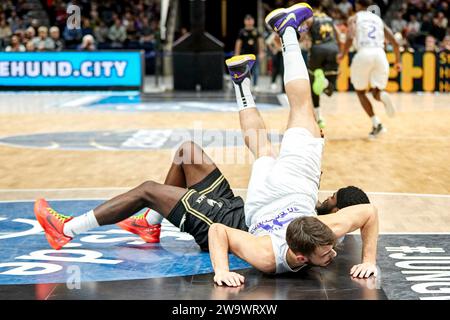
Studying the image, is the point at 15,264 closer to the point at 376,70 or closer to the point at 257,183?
the point at 257,183

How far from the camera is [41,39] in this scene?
66.5 ft

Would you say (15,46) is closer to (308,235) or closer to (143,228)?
(143,228)

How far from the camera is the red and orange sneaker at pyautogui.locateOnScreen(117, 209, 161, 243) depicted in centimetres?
619

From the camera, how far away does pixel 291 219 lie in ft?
17.1

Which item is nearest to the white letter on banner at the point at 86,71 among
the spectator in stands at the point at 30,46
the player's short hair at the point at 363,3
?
the spectator in stands at the point at 30,46

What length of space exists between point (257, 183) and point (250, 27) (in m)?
13.7

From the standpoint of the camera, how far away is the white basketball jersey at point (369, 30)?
12062mm

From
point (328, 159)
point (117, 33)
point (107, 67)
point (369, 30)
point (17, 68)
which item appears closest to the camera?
point (328, 159)

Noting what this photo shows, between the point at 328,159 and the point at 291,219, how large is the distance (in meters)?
5.03

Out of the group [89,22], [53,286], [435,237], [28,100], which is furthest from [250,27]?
[53,286]

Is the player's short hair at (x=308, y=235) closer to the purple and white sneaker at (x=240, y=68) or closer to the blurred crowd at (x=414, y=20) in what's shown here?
the purple and white sneaker at (x=240, y=68)

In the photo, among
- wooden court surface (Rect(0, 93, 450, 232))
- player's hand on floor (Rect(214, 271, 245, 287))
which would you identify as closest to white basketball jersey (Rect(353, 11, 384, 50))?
wooden court surface (Rect(0, 93, 450, 232))

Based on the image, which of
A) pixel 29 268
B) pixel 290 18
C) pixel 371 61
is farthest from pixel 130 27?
pixel 29 268

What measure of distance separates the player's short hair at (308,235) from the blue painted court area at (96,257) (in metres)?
0.70
